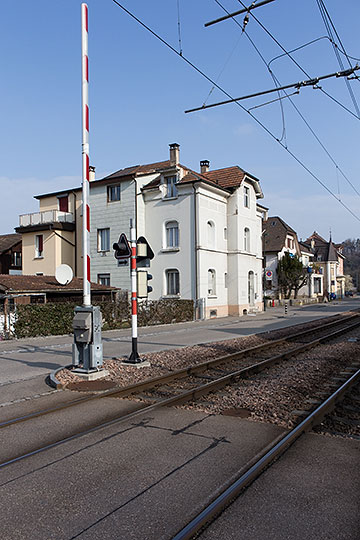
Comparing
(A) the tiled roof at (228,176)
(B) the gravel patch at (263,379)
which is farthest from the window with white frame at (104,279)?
(B) the gravel patch at (263,379)

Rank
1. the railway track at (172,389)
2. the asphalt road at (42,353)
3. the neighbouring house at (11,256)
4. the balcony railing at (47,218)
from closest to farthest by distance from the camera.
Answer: the railway track at (172,389)
the asphalt road at (42,353)
the balcony railing at (47,218)
the neighbouring house at (11,256)

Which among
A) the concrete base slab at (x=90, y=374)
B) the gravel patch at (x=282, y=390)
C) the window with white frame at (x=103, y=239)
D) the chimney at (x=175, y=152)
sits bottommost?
the gravel patch at (x=282, y=390)

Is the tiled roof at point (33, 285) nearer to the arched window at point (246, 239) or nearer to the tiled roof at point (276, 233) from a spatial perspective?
the arched window at point (246, 239)

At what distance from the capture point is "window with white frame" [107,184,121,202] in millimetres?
32906

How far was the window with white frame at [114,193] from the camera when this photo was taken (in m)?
32.9

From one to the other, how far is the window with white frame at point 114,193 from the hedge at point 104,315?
389 inches

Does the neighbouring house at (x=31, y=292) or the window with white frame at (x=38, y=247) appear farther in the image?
the window with white frame at (x=38, y=247)

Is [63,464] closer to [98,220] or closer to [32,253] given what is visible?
[98,220]

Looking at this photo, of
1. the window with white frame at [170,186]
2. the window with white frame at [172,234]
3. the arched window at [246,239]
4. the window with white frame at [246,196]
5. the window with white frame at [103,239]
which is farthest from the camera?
the arched window at [246,239]

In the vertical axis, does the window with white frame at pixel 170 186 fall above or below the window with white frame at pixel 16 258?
above

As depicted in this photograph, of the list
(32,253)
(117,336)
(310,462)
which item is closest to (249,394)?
(310,462)

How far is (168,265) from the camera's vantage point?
31.4m

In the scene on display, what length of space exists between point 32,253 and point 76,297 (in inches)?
493

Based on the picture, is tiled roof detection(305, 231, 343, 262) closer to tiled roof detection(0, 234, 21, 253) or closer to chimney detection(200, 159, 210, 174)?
chimney detection(200, 159, 210, 174)
